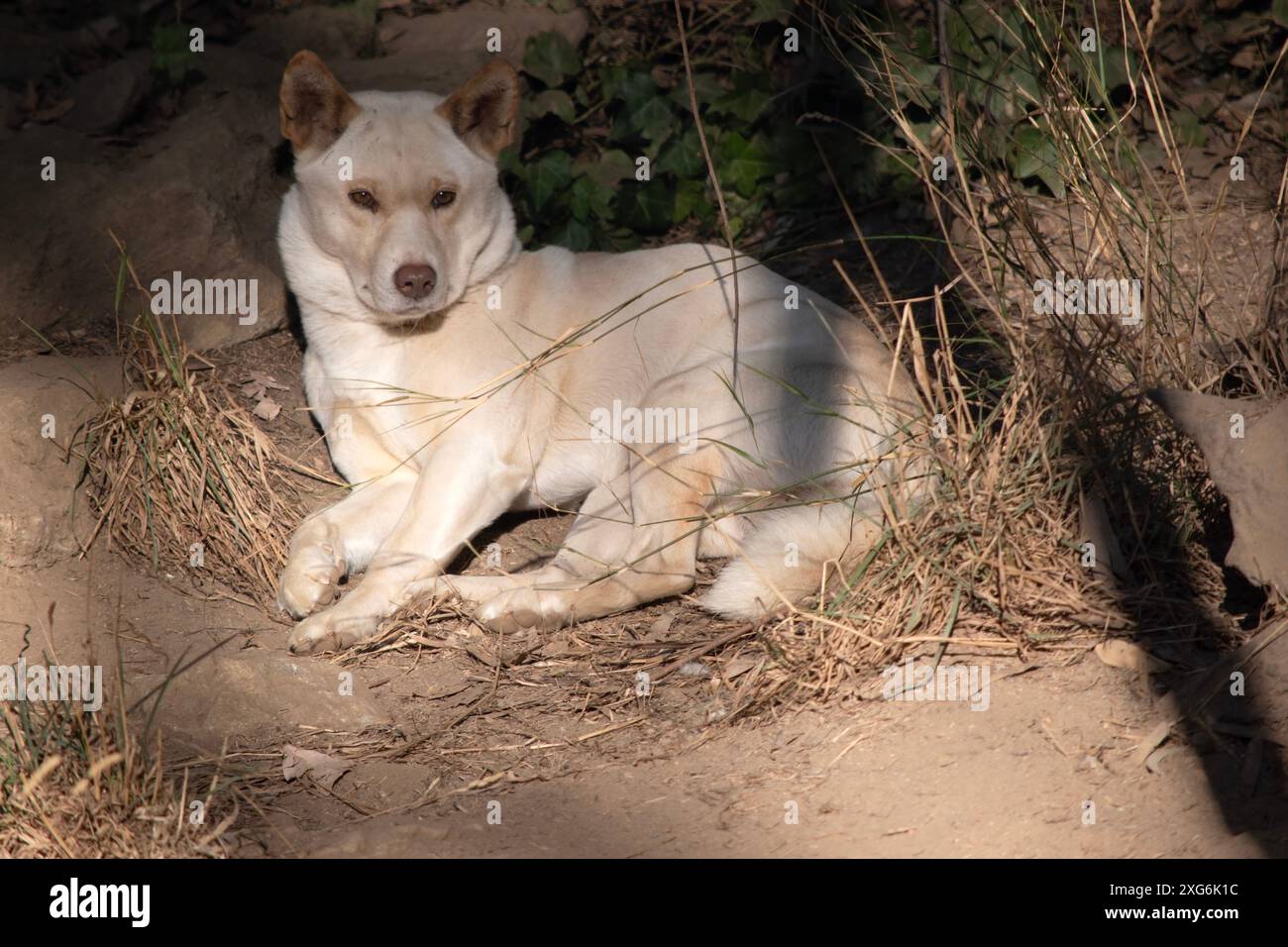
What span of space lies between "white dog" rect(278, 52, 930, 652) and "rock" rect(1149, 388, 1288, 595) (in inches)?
33.9

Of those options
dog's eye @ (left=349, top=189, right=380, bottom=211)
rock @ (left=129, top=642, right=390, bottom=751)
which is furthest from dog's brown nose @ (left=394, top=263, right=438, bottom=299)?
rock @ (left=129, top=642, right=390, bottom=751)

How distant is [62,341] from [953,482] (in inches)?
135

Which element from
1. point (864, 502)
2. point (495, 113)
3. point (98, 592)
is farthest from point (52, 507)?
point (864, 502)

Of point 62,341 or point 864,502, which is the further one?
point 62,341

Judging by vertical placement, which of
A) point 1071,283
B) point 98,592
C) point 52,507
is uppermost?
point 1071,283

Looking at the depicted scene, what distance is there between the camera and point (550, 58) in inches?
231

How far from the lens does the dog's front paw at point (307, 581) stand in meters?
3.85

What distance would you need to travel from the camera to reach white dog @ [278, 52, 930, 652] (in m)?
3.89

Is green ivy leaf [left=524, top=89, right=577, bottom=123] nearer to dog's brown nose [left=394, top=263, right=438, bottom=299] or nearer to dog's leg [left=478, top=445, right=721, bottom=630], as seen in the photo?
dog's brown nose [left=394, top=263, right=438, bottom=299]

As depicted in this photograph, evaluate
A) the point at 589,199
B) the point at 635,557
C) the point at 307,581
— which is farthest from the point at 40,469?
the point at 589,199

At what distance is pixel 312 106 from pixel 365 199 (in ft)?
1.19

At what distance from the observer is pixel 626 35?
20.5 ft

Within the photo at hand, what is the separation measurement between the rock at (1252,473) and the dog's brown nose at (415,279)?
2.32 meters

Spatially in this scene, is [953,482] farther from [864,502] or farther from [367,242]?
[367,242]
